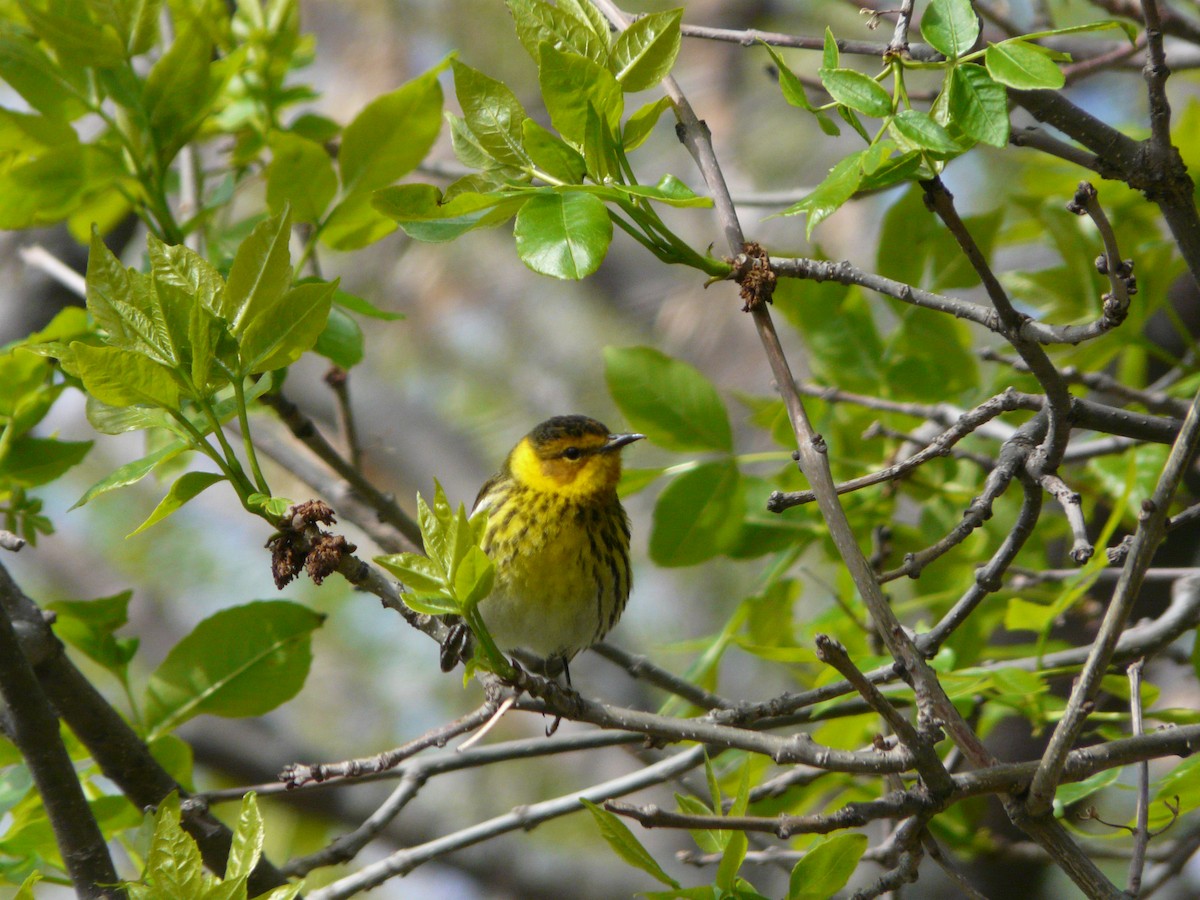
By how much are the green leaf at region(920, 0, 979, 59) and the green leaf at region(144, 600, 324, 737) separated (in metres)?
1.35

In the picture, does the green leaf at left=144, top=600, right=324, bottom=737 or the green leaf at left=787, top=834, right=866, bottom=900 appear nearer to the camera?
the green leaf at left=787, top=834, right=866, bottom=900

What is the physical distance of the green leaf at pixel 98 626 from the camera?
203cm

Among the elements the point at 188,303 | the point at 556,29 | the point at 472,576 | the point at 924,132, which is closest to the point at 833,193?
the point at 924,132

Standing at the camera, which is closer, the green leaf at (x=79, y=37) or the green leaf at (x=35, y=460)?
the green leaf at (x=79, y=37)

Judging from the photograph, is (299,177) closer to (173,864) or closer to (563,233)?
(563,233)

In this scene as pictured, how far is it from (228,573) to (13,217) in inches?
178

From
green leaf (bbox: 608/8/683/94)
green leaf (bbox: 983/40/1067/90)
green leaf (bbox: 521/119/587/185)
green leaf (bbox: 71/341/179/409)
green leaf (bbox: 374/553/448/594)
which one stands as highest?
green leaf (bbox: 608/8/683/94)

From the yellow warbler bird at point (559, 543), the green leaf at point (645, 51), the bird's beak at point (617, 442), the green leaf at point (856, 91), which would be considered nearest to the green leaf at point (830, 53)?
the green leaf at point (856, 91)

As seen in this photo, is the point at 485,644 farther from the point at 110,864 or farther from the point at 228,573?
the point at 228,573

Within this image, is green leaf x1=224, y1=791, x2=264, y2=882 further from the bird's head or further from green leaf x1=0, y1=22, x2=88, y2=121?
the bird's head

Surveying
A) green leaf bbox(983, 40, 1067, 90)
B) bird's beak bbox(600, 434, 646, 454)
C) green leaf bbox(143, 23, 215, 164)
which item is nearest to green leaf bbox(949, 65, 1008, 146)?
green leaf bbox(983, 40, 1067, 90)

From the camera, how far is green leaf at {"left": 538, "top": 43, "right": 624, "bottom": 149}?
1.28 metres

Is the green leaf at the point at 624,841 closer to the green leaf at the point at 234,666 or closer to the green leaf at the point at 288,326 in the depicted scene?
the green leaf at the point at 288,326

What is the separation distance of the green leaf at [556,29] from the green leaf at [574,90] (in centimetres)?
8
